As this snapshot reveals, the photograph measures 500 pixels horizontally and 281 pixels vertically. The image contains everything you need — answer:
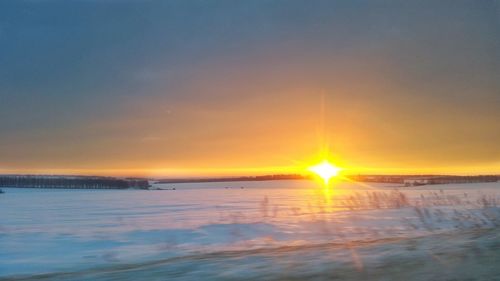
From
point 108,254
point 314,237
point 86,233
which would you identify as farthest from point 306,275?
point 86,233

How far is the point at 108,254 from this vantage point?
13562 millimetres

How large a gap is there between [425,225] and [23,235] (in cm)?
1334

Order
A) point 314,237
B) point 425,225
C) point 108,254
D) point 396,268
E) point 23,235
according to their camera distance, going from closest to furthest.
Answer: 1. point 396,268
2. point 108,254
3. point 314,237
4. point 23,235
5. point 425,225

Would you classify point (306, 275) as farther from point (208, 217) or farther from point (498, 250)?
point (208, 217)

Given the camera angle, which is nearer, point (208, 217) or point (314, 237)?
point (314, 237)

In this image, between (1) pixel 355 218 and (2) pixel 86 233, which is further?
(1) pixel 355 218

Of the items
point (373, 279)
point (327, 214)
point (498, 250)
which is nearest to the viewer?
point (373, 279)

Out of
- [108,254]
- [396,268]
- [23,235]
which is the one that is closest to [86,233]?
[23,235]

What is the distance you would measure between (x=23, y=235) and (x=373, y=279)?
42.9ft

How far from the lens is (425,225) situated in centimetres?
1989

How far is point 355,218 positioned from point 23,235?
493 inches

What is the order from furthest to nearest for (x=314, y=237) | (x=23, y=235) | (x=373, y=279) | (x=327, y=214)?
(x=327, y=214), (x=23, y=235), (x=314, y=237), (x=373, y=279)

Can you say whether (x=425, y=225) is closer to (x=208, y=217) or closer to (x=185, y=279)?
(x=208, y=217)

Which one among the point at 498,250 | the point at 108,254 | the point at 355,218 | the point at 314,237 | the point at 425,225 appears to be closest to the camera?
the point at 498,250
